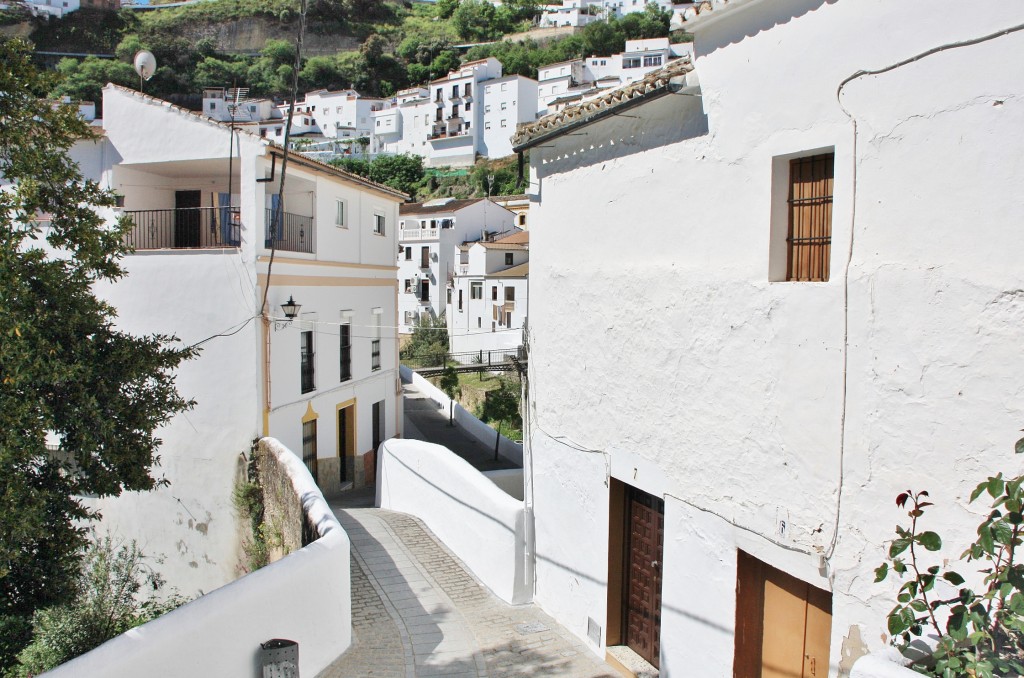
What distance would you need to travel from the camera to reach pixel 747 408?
6324 millimetres

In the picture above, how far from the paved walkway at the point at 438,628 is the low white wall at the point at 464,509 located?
9.9 inches

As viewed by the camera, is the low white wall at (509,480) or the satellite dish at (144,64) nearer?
the low white wall at (509,480)

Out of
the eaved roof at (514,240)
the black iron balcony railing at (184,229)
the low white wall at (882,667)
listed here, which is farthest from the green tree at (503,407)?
the low white wall at (882,667)

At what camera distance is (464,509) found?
1136 centimetres

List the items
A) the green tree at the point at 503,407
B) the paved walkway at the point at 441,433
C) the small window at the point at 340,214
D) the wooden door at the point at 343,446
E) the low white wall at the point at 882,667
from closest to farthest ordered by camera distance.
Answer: the low white wall at the point at 882,667 < the small window at the point at 340,214 < the wooden door at the point at 343,446 < the paved walkway at the point at 441,433 < the green tree at the point at 503,407

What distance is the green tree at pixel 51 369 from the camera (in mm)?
6629

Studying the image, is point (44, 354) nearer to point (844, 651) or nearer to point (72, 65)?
point (844, 651)

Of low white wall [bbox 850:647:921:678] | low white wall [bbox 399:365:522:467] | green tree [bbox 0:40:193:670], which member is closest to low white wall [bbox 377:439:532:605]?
green tree [bbox 0:40:193:670]

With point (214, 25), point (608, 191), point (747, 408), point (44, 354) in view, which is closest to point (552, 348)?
point (608, 191)

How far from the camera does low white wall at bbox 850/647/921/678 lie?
4094 millimetres

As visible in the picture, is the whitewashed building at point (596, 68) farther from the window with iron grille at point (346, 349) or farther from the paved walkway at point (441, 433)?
the window with iron grille at point (346, 349)

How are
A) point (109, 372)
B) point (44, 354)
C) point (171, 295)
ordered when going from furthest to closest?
point (171, 295), point (109, 372), point (44, 354)

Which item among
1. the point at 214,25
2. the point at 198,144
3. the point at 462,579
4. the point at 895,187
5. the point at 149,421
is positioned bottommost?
the point at 462,579

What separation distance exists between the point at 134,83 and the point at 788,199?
336 feet
